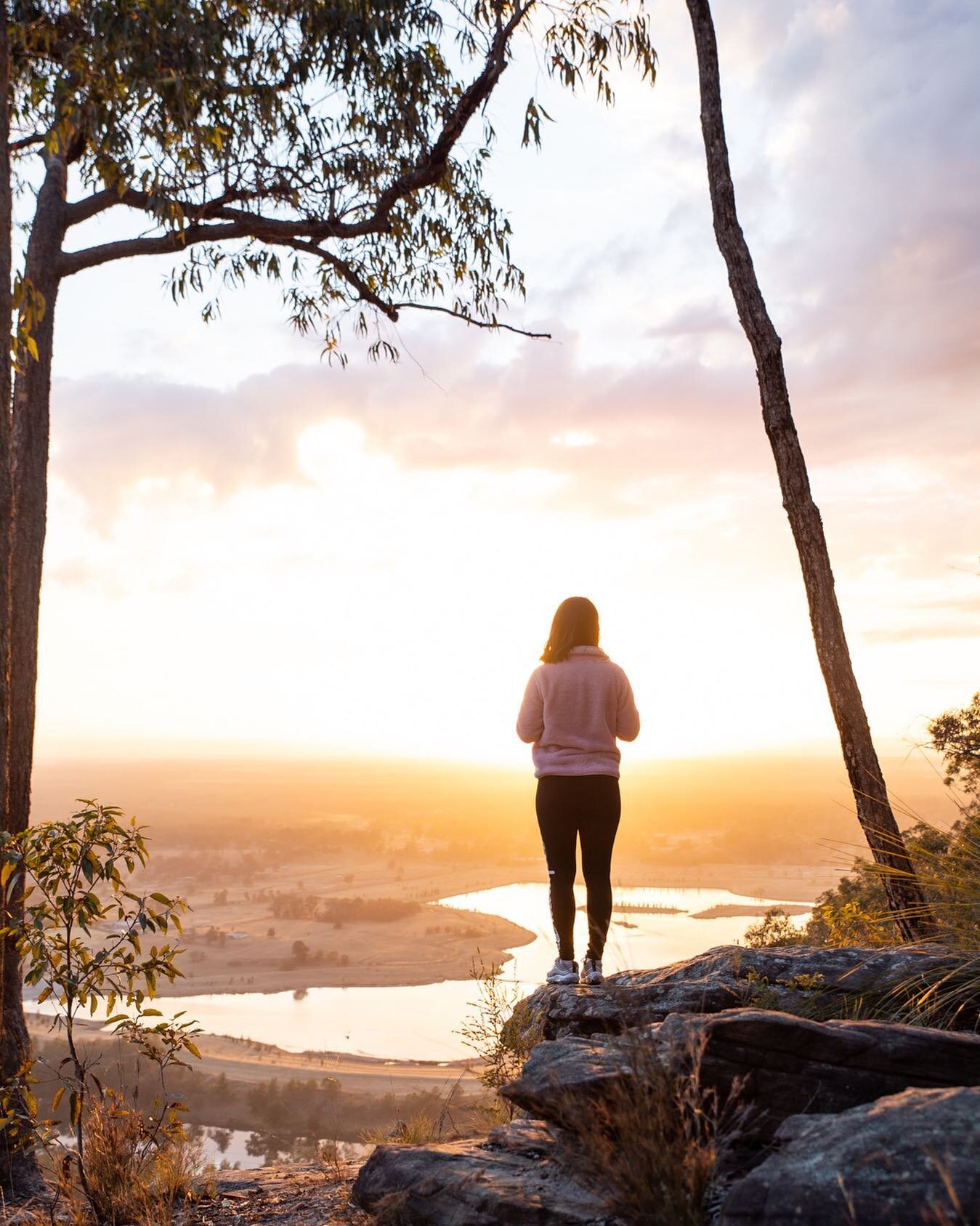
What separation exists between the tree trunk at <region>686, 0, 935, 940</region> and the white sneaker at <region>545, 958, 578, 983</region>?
1.92m

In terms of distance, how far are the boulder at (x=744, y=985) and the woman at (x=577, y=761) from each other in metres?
0.38

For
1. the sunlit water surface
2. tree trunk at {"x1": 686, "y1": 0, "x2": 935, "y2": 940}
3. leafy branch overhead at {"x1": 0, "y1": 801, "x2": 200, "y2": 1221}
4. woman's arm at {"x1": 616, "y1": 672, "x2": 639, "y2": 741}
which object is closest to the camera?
leafy branch overhead at {"x1": 0, "y1": 801, "x2": 200, "y2": 1221}

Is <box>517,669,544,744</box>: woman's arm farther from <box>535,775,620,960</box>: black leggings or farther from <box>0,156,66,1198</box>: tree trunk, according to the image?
<box>0,156,66,1198</box>: tree trunk

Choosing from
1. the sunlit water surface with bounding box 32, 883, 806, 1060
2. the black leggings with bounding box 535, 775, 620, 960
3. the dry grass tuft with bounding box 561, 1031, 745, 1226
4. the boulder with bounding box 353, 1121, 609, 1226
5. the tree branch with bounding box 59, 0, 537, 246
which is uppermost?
the tree branch with bounding box 59, 0, 537, 246

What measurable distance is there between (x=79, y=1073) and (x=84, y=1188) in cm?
43

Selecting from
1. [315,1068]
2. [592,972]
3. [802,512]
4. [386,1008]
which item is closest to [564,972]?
[592,972]

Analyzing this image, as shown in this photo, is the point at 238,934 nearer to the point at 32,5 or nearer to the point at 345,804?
the point at 32,5

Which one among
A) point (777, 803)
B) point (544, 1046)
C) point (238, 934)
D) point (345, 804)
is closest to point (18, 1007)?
point (544, 1046)

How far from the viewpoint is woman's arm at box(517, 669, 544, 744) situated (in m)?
4.50

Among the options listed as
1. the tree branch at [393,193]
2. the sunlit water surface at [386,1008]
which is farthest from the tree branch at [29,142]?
the sunlit water surface at [386,1008]

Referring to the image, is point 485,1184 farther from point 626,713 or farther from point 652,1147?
point 626,713

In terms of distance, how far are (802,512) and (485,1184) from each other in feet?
14.9

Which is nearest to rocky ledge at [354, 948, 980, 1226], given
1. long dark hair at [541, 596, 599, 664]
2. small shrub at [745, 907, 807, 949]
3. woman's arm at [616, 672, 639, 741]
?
woman's arm at [616, 672, 639, 741]

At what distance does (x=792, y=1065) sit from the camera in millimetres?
2529
